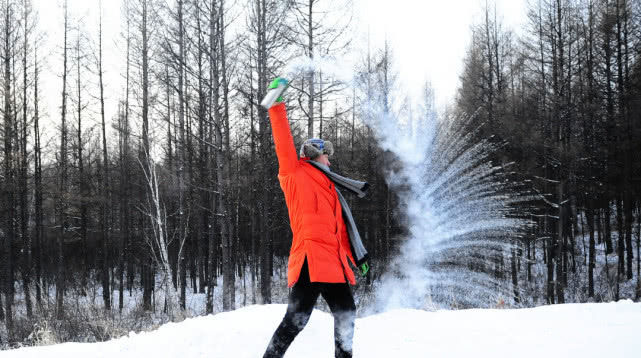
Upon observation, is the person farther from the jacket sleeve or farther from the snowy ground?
the snowy ground

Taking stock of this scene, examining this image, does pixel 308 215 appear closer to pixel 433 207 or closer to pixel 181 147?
pixel 433 207

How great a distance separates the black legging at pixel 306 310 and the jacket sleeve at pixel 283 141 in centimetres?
57

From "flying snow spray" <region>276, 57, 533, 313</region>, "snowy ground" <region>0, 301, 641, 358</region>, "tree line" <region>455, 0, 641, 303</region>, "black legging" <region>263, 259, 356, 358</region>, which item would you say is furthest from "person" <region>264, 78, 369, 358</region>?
"tree line" <region>455, 0, 641, 303</region>

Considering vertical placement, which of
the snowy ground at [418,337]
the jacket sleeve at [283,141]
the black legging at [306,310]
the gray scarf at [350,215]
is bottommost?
the snowy ground at [418,337]

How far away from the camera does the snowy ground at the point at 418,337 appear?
363 cm

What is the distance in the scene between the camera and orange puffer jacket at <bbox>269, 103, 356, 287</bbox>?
2.50 meters

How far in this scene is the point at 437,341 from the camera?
4.03 metres

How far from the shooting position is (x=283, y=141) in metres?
2.54

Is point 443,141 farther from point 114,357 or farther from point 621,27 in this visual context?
point 621,27

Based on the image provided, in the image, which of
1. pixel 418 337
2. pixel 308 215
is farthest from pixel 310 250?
pixel 418 337

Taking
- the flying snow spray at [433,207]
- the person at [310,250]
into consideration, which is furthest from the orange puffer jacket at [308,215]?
the flying snow spray at [433,207]

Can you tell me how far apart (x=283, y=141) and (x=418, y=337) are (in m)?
2.67

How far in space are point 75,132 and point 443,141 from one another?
656 inches

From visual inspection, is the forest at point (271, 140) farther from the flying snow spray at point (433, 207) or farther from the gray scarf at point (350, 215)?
the gray scarf at point (350, 215)
